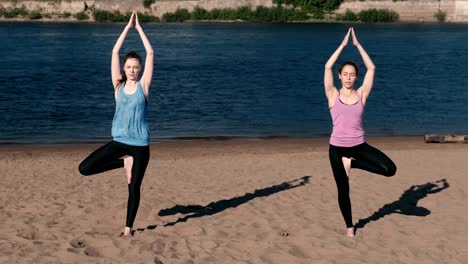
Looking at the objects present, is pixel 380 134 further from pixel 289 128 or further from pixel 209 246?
pixel 209 246

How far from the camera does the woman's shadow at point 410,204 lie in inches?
459

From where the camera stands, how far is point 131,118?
927 centimetres

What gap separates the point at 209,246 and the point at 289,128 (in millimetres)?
18564

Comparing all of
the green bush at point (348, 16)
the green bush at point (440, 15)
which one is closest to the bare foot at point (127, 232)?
the green bush at point (348, 16)

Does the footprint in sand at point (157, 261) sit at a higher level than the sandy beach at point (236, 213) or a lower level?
higher

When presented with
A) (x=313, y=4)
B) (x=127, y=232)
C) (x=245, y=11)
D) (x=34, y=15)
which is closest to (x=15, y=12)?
(x=34, y=15)

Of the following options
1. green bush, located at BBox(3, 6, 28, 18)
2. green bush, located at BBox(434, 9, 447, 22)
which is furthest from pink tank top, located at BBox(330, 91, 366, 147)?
green bush, located at BBox(3, 6, 28, 18)

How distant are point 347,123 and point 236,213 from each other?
2.87 metres

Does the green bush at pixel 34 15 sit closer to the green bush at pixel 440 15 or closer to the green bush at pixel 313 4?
the green bush at pixel 313 4

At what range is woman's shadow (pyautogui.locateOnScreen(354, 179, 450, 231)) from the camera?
1166cm

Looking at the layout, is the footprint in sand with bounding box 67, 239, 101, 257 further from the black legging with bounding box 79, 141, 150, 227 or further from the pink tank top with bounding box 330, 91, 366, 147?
the pink tank top with bounding box 330, 91, 366, 147

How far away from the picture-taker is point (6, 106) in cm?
3547

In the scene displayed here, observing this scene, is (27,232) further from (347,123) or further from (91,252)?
(347,123)

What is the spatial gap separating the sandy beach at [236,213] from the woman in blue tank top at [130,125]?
2.94 ft
